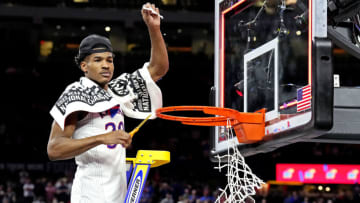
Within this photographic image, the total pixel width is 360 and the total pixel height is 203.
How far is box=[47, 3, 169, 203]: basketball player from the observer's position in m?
2.75

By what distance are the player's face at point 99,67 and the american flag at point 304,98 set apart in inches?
53.5

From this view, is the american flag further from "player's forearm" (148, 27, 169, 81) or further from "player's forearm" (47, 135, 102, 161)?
"player's forearm" (47, 135, 102, 161)

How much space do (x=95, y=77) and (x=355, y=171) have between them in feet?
52.8

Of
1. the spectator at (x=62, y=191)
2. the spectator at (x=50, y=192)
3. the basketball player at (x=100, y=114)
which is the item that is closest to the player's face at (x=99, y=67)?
the basketball player at (x=100, y=114)

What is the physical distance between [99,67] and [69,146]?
0.43m

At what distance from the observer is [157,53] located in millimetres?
3010

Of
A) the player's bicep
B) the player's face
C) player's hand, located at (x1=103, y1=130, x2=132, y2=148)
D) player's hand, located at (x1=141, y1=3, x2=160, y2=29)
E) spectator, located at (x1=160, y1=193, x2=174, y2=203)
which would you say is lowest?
spectator, located at (x1=160, y1=193, x2=174, y2=203)

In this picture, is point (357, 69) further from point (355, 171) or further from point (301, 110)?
point (301, 110)

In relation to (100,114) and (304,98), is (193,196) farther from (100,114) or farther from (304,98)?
(100,114)

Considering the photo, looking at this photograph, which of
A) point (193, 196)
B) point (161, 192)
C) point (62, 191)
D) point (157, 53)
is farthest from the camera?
point (161, 192)

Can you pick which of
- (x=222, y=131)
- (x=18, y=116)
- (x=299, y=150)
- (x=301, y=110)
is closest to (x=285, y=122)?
(x=301, y=110)

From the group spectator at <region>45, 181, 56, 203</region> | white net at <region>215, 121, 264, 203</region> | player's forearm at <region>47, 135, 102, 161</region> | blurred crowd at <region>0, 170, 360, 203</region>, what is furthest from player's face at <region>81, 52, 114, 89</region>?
spectator at <region>45, 181, 56, 203</region>

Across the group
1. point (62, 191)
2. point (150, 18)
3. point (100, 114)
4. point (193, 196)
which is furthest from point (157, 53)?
point (62, 191)

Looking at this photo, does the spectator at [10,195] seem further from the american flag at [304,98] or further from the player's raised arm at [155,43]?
the player's raised arm at [155,43]
